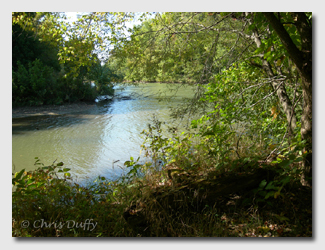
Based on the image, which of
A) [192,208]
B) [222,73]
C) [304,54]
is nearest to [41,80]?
[222,73]

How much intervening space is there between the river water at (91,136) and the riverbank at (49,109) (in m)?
0.57

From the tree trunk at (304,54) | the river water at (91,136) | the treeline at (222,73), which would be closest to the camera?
the tree trunk at (304,54)

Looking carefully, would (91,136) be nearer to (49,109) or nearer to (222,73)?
(49,109)

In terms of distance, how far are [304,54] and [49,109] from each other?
1061cm

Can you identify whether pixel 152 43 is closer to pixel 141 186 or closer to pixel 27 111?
pixel 141 186

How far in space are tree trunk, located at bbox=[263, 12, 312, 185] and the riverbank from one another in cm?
973

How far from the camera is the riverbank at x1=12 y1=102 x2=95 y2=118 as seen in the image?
33.5 ft

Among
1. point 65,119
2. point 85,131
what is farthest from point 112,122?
point 65,119

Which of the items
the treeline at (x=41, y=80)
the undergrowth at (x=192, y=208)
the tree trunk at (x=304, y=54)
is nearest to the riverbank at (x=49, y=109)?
Result: the treeline at (x=41, y=80)

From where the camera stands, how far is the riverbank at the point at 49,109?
1020 cm

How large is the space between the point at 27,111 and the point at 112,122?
3928 millimetres

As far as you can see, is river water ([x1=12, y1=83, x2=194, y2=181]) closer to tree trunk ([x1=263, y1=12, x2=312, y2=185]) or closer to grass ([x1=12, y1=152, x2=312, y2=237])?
grass ([x1=12, y1=152, x2=312, y2=237])

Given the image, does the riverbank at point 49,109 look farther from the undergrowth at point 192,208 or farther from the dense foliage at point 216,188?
the undergrowth at point 192,208

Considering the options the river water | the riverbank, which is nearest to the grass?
the river water
